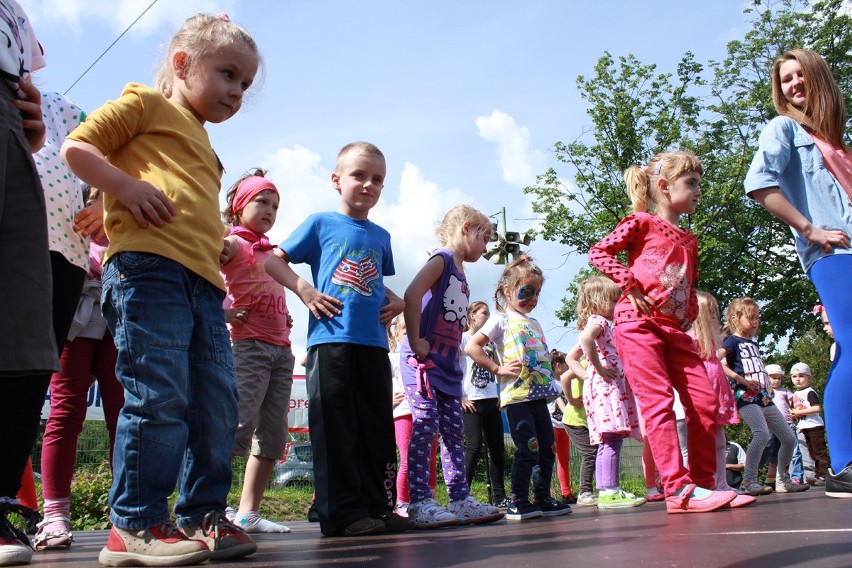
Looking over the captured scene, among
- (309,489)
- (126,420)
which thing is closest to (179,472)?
(126,420)

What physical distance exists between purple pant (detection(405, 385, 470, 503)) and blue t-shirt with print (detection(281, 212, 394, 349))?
74 cm

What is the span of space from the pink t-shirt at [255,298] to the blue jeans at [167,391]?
1762 mm

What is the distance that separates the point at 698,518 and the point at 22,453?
109 inches

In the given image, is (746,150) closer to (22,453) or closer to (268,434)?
(268,434)

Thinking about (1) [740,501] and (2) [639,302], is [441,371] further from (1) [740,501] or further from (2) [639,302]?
(1) [740,501]

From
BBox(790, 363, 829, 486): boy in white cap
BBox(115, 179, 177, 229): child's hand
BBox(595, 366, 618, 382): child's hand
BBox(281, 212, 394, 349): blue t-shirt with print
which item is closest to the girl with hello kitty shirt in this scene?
BBox(281, 212, 394, 349): blue t-shirt with print

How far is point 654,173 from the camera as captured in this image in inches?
211

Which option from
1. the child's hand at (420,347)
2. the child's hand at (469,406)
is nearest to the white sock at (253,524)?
the child's hand at (420,347)

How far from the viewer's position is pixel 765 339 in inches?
1118

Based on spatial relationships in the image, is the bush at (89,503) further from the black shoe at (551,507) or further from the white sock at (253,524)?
the black shoe at (551,507)

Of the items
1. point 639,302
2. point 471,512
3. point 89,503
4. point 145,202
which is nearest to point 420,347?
point 471,512

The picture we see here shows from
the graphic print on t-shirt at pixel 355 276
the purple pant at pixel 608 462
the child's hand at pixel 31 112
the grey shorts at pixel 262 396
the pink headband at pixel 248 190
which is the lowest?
the purple pant at pixel 608 462

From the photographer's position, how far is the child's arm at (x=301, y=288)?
4.31 metres

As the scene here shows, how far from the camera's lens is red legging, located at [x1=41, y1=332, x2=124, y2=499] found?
13.7ft
